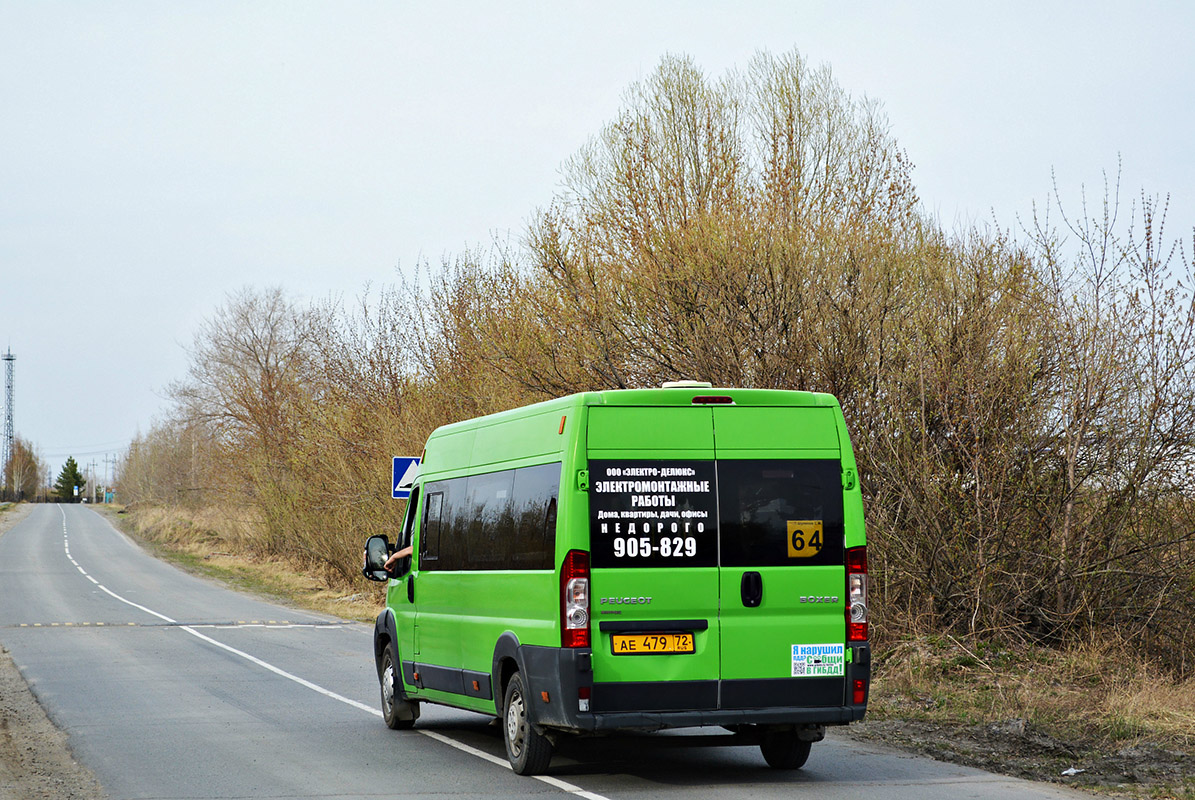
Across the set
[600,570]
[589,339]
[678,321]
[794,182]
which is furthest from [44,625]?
[600,570]

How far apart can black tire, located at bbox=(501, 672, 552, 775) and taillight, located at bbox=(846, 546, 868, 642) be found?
218 centimetres

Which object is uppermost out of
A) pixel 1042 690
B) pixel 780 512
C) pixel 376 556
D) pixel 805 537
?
pixel 780 512

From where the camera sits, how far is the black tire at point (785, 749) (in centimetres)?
929

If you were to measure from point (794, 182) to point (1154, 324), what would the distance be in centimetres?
779

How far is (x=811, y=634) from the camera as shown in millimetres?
8578

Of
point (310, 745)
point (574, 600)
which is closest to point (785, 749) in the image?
point (574, 600)

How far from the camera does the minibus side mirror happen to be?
1170 centimetres

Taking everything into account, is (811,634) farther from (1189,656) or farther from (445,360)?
(445,360)

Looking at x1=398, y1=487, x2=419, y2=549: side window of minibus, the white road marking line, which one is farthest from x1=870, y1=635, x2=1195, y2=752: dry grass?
x1=398, y1=487, x2=419, y2=549: side window of minibus

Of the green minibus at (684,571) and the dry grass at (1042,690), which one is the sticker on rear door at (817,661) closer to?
the green minibus at (684,571)

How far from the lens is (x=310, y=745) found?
10.6 metres

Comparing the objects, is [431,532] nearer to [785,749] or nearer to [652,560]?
[652,560]

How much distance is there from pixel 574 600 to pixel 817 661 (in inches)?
65.2

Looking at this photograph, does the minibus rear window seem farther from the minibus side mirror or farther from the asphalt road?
the minibus side mirror
